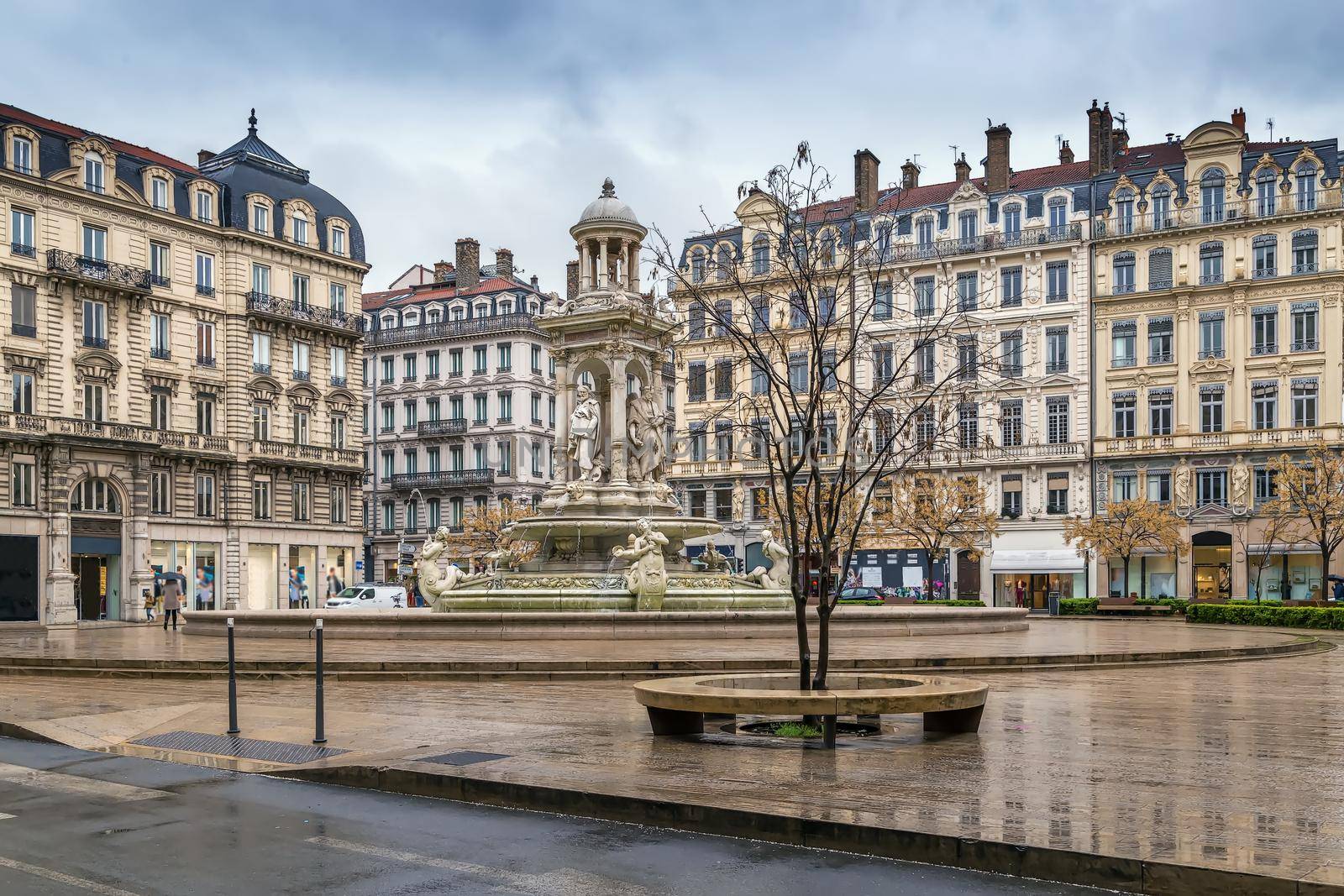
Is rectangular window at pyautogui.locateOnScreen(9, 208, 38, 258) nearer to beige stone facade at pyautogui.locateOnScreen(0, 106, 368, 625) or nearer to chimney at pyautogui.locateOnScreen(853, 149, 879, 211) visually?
beige stone facade at pyautogui.locateOnScreen(0, 106, 368, 625)

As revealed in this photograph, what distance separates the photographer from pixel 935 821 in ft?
28.0

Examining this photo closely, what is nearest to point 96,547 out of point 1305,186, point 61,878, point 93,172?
point 93,172

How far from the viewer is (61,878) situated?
25.8 feet

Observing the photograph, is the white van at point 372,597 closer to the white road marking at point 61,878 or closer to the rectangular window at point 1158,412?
the rectangular window at point 1158,412

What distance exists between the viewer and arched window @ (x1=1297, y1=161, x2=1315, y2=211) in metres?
59.5

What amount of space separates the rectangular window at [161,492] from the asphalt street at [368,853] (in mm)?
48972

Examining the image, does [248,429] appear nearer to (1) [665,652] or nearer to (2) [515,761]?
(1) [665,652]

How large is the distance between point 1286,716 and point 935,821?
282 inches

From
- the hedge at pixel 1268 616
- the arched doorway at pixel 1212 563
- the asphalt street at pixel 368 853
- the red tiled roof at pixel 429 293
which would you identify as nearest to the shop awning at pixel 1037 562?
the arched doorway at pixel 1212 563

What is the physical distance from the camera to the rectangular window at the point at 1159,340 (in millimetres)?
62281

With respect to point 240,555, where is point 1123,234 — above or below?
above

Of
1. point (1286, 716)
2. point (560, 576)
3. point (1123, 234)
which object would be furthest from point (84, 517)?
point (1286, 716)

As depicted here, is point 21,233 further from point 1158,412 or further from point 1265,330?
point 1265,330

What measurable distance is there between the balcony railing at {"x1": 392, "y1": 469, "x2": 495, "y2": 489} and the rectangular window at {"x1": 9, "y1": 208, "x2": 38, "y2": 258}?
30.6 metres
